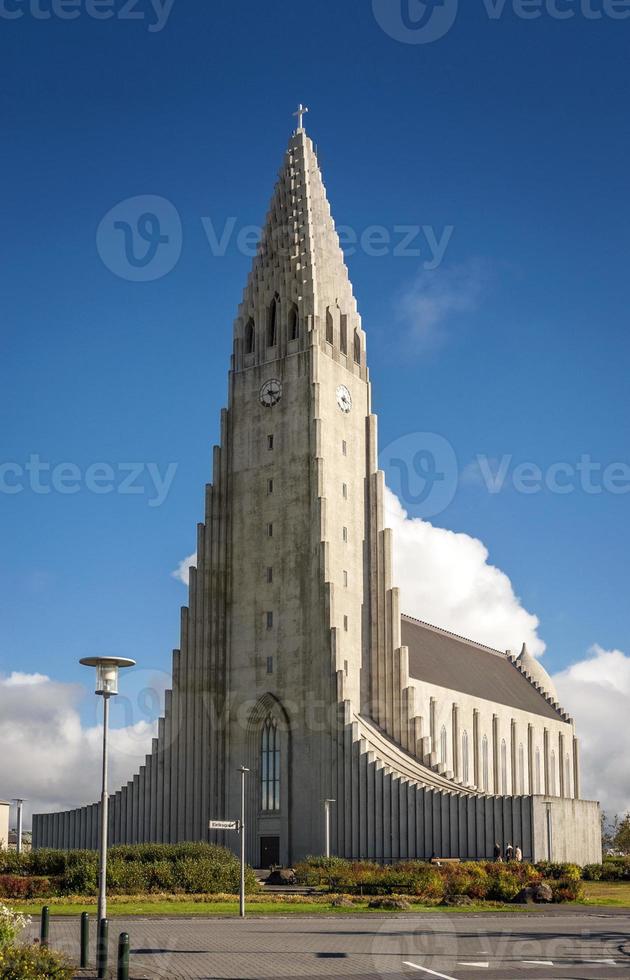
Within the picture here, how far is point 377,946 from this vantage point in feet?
83.4

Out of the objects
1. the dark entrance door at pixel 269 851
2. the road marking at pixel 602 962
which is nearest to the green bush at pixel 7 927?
the road marking at pixel 602 962

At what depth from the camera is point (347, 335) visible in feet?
275

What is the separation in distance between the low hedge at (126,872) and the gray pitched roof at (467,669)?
37501 millimetres

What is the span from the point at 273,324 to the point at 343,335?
17.2ft

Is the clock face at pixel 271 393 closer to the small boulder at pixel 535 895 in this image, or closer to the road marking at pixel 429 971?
the small boulder at pixel 535 895

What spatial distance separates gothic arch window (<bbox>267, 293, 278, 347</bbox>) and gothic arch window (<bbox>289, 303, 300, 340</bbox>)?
1.31 metres

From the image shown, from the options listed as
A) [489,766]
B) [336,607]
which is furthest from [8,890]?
[489,766]

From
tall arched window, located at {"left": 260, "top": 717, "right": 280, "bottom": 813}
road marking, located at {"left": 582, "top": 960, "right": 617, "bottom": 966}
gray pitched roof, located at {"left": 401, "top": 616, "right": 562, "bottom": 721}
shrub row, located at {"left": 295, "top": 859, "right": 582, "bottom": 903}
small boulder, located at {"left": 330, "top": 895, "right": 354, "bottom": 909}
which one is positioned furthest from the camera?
gray pitched roof, located at {"left": 401, "top": 616, "right": 562, "bottom": 721}

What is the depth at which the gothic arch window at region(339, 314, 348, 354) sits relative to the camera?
274 feet

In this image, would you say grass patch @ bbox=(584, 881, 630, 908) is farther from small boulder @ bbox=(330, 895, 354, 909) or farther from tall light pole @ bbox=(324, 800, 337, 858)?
tall light pole @ bbox=(324, 800, 337, 858)

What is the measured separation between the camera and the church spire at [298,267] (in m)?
82.6

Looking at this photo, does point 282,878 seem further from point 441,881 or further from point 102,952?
point 102,952

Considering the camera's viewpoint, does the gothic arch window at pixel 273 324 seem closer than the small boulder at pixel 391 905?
No

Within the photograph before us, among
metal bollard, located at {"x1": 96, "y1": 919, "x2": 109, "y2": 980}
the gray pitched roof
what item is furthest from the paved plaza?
the gray pitched roof
